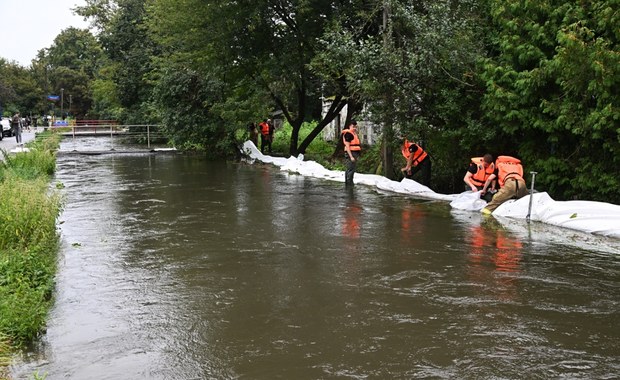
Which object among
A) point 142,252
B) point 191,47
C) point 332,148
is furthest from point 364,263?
point 332,148

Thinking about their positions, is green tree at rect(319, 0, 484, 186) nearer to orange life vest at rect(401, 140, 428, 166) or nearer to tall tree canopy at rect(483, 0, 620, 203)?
orange life vest at rect(401, 140, 428, 166)

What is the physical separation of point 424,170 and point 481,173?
3.30 m

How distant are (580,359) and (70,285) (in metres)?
5.58

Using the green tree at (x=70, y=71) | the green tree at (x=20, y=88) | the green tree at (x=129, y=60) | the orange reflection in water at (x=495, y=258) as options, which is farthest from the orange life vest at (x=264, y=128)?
the green tree at (x=20, y=88)

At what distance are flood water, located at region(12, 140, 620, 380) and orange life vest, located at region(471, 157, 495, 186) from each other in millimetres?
1107

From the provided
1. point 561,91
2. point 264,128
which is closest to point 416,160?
point 561,91

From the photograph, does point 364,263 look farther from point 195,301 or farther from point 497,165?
point 497,165

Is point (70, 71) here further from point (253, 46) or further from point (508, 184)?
point (508, 184)

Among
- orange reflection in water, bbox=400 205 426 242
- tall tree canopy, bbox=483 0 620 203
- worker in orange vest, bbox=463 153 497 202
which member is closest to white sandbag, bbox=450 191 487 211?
worker in orange vest, bbox=463 153 497 202

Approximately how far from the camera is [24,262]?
7094 mm

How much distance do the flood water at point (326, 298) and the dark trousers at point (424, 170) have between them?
3690mm

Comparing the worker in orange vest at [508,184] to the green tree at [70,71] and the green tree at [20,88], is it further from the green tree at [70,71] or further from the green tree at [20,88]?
the green tree at [20,88]

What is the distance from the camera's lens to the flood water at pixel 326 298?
16.9 ft

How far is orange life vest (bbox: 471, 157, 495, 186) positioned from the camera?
41.9 ft
